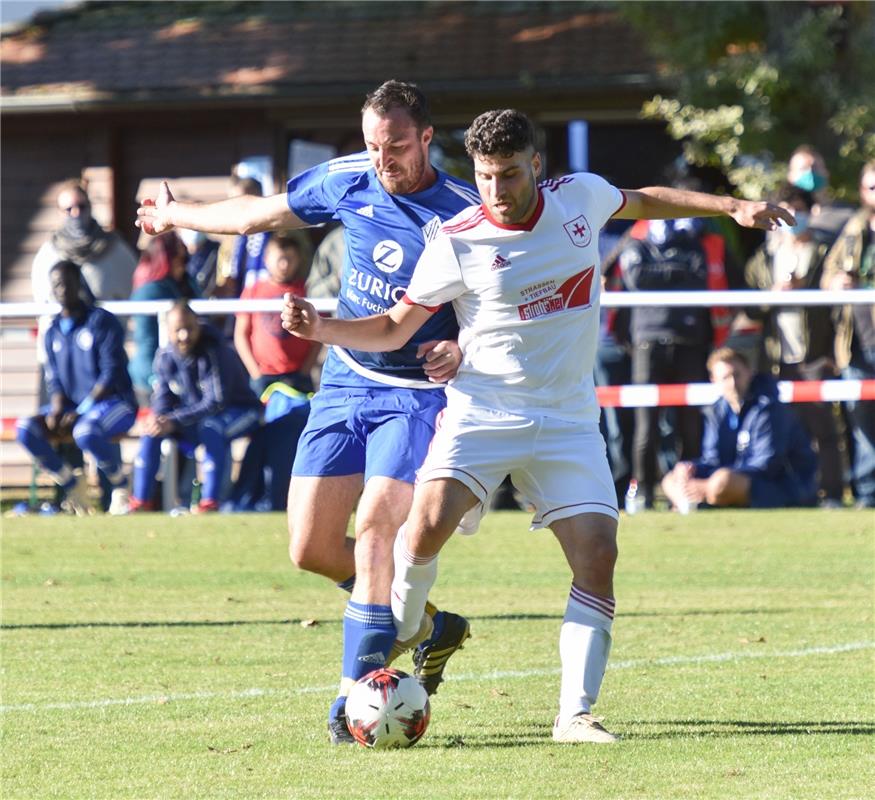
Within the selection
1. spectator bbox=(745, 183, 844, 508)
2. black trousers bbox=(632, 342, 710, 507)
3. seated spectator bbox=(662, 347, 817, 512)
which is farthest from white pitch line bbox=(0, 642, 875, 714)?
spectator bbox=(745, 183, 844, 508)

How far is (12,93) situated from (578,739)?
57.6 ft

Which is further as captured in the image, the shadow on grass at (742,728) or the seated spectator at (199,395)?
the seated spectator at (199,395)

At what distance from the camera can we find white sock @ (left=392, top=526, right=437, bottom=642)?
267 inches

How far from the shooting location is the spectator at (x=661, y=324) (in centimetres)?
1404

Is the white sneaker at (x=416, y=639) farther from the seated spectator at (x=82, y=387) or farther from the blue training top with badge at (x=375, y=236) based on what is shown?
the seated spectator at (x=82, y=387)

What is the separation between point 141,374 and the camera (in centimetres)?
1564

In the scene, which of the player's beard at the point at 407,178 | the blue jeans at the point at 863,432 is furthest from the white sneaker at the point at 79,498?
the player's beard at the point at 407,178

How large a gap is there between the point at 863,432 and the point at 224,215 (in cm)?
756

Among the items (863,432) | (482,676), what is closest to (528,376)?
(482,676)

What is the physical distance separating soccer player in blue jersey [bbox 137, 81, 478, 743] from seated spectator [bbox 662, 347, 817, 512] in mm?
6298

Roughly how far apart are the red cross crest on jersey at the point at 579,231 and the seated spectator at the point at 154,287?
9098 millimetres

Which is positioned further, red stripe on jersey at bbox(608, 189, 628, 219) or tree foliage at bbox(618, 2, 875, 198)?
tree foliage at bbox(618, 2, 875, 198)

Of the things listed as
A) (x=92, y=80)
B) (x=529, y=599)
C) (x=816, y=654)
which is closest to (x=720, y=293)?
(x=529, y=599)

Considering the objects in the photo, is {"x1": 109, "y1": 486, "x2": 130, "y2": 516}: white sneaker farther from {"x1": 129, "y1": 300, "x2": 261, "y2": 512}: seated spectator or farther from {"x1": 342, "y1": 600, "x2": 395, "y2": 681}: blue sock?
{"x1": 342, "y1": 600, "x2": 395, "y2": 681}: blue sock
